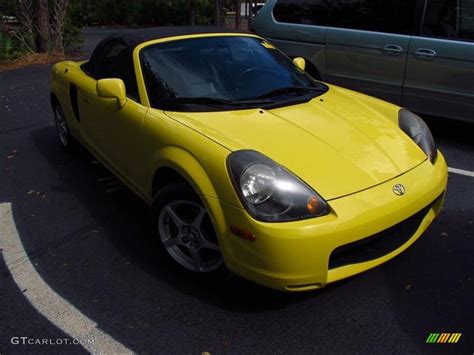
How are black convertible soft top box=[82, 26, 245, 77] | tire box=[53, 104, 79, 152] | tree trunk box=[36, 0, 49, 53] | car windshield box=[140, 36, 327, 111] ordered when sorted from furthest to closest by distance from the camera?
tree trunk box=[36, 0, 49, 53] → tire box=[53, 104, 79, 152] → black convertible soft top box=[82, 26, 245, 77] → car windshield box=[140, 36, 327, 111]

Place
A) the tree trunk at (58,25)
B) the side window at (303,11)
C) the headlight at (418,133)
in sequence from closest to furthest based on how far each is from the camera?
the headlight at (418,133)
the side window at (303,11)
the tree trunk at (58,25)

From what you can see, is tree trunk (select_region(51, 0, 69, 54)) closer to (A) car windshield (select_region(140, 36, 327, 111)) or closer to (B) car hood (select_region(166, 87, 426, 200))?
(A) car windshield (select_region(140, 36, 327, 111))

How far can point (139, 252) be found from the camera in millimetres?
3113

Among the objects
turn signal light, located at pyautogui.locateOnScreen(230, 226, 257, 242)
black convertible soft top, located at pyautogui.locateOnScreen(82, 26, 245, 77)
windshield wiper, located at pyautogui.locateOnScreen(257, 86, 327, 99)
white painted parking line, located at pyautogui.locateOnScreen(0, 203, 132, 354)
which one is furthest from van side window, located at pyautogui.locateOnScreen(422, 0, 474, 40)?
white painted parking line, located at pyautogui.locateOnScreen(0, 203, 132, 354)

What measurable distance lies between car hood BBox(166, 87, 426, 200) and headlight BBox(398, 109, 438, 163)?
0.20 ft

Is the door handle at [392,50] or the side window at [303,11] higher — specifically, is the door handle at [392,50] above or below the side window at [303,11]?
below

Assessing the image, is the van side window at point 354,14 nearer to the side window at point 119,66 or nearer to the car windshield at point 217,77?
the car windshield at point 217,77

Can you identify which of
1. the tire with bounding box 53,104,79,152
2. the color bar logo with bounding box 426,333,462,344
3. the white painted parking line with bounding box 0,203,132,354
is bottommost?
the white painted parking line with bounding box 0,203,132,354

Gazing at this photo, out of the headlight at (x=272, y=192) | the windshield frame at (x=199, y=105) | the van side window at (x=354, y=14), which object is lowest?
the headlight at (x=272, y=192)

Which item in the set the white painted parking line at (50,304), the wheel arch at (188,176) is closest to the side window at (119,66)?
the wheel arch at (188,176)

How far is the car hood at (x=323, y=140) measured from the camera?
2459 millimetres

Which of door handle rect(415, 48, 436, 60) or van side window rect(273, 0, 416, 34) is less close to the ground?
van side window rect(273, 0, 416, 34)

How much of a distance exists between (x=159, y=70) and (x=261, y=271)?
5.39 feet

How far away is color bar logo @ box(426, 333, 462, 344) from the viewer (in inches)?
90.5
